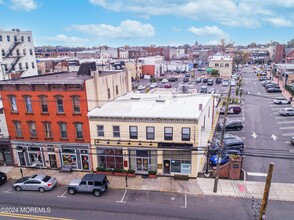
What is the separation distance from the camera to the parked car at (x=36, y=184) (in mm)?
22516

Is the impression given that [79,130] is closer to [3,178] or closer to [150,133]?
[150,133]

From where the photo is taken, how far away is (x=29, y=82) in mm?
25094

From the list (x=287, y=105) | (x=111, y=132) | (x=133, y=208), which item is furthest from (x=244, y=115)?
(x=133, y=208)

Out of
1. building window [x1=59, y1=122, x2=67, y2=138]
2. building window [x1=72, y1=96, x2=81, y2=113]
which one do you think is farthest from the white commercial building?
building window [x1=72, y1=96, x2=81, y2=113]

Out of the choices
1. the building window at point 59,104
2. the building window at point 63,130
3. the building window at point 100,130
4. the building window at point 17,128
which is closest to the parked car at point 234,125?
the building window at point 100,130

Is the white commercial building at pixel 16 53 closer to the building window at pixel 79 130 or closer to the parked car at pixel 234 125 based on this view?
the building window at pixel 79 130

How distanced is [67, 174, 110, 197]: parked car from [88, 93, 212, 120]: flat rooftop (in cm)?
640

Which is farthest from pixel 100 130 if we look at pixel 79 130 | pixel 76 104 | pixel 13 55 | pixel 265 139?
pixel 13 55

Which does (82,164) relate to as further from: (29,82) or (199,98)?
(199,98)

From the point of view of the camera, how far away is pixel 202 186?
22.3 metres

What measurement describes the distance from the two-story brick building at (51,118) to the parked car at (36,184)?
3.90m

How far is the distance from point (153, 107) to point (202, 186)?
9776 mm

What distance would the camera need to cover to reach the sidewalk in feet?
68.3

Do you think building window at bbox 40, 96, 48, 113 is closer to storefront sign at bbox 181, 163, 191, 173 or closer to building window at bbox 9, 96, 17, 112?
building window at bbox 9, 96, 17, 112
